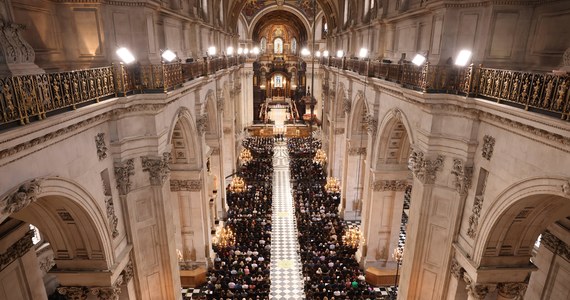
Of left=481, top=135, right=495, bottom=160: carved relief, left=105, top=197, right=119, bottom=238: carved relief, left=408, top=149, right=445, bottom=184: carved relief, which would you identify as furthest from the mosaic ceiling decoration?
left=105, top=197, right=119, bottom=238: carved relief

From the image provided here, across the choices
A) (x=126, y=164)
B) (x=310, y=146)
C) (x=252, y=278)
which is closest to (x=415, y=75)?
(x=126, y=164)

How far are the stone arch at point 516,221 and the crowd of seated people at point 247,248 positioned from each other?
334 inches

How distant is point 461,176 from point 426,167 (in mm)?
897

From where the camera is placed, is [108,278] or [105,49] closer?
[108,278]

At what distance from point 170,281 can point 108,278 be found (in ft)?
8.91

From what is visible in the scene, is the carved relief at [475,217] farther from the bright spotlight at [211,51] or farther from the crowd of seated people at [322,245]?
the bright spotlight at [211,51]

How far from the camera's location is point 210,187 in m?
19.4

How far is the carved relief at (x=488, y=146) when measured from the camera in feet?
25.1

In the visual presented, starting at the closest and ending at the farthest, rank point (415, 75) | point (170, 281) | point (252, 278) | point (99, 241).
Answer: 1. point (99, 241)
2. point (415, 75)
3. point (170, 281)
4. point (252, 278)

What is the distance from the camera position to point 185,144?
42.9 feet

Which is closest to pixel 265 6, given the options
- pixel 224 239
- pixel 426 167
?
pixel 224 239

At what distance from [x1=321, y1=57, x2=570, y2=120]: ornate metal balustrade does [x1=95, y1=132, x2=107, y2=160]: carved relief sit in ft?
24.5

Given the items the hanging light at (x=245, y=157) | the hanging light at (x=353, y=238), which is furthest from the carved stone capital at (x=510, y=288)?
the hanging light at (x=245, y=157)

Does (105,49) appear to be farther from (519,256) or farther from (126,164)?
(519,256)
